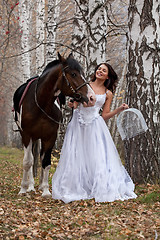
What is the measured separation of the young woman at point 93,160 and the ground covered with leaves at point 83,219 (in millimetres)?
185

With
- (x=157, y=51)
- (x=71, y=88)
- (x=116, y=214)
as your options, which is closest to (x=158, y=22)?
(x=157, y=51)

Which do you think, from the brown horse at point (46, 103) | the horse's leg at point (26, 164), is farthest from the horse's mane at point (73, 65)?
the horse's leg at point (26, 164)

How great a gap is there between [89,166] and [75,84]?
1.39 m

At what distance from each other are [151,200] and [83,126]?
1622 mm

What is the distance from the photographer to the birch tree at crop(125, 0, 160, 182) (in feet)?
19.8

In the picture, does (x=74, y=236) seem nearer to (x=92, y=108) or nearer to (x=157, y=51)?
(x=92, y=108)

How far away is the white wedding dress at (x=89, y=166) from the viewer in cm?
537

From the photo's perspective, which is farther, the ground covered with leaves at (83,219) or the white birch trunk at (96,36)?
the white birch trunk at (96,36)

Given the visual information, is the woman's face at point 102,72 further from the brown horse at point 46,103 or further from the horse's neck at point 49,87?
the horse's neck at point 49,87

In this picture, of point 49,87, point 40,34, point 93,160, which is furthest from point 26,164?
point 40,34

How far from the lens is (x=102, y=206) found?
4984mm

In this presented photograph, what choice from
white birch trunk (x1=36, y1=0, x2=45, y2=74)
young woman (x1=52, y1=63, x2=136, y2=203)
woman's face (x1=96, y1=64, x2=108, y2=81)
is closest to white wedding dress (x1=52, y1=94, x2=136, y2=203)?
young woman (x1=52, y1=63, x2=136, y2=203)

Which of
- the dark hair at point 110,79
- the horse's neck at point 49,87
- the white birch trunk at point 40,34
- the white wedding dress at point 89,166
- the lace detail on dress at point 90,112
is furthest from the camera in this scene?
the white birch trunk at point 40,34

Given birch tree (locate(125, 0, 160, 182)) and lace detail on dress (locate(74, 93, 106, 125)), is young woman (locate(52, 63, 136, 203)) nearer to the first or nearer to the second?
lace detail on dress (locate(74, 93, 106, 125))
